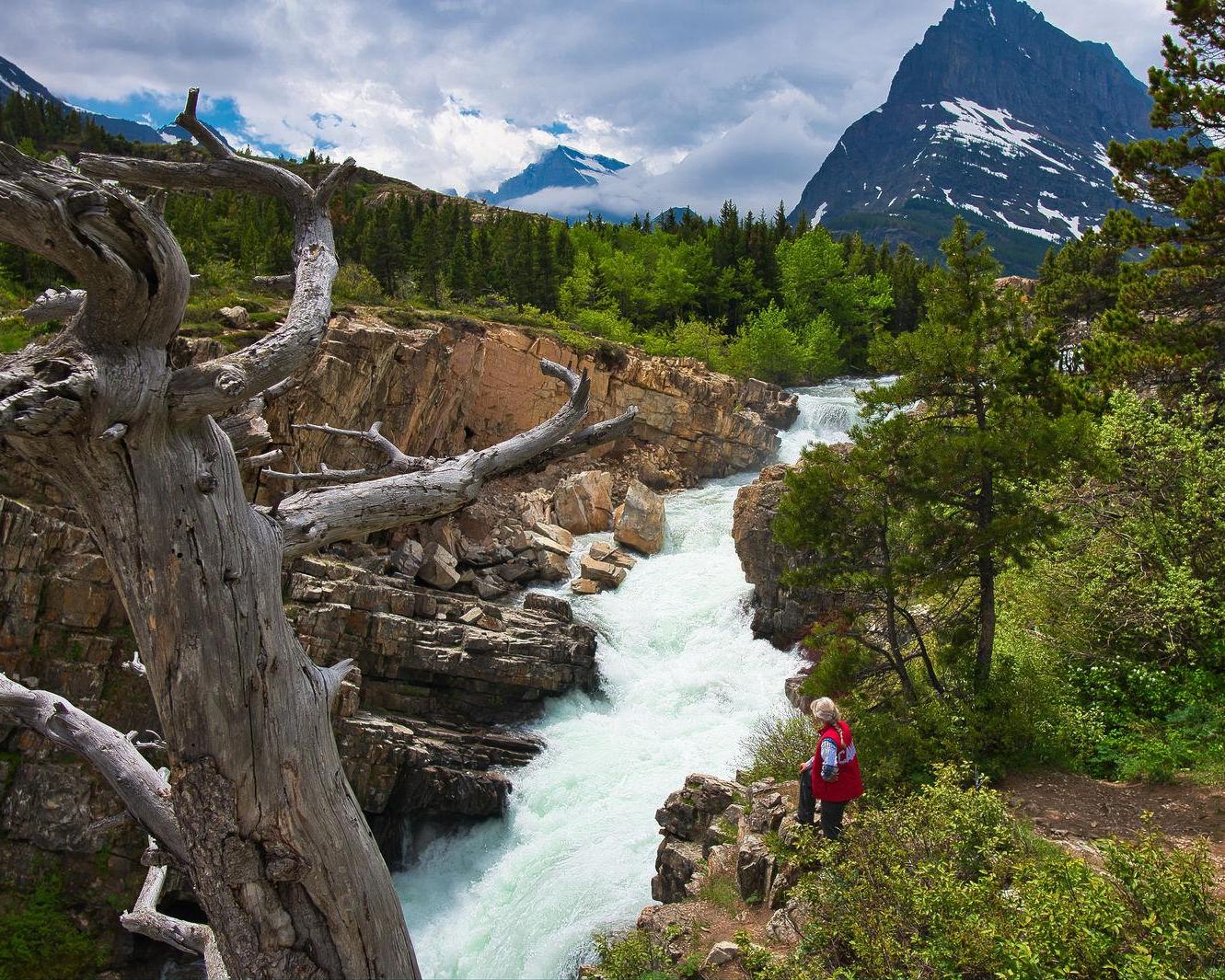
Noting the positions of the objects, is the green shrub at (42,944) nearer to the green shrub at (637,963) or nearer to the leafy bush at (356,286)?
the green shrub at (637,963)

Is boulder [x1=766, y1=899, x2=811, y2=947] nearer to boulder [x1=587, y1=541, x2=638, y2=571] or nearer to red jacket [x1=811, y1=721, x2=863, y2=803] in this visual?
red jacket [x1=811, y1=721, x2=863, y2=803]

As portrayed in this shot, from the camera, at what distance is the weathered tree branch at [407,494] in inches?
127

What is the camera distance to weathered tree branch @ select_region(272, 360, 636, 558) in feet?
10.6

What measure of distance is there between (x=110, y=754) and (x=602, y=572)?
17.9 meters

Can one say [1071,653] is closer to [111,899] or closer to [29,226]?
[29,226]

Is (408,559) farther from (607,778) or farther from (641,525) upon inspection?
(607,778)

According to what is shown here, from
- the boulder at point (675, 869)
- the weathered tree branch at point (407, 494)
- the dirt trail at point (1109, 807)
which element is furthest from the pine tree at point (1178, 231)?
the weathered tree branch at point (407, 494)

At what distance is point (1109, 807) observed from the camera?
25.3 ft

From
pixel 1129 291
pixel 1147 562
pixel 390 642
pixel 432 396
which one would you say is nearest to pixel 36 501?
pixel 390 642

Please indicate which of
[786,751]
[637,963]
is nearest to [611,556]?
[786,751]

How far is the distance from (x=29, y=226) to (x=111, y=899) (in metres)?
14.0

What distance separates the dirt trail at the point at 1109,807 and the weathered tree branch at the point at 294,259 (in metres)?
7.76

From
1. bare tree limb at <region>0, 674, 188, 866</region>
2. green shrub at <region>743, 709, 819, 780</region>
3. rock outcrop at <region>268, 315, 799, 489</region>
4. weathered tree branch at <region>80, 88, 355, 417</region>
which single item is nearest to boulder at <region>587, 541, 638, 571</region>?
rock outcrop at <region>268, 315, 799, 489</region>

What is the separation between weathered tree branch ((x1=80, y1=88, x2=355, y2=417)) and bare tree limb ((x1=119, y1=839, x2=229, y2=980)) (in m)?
3.33
